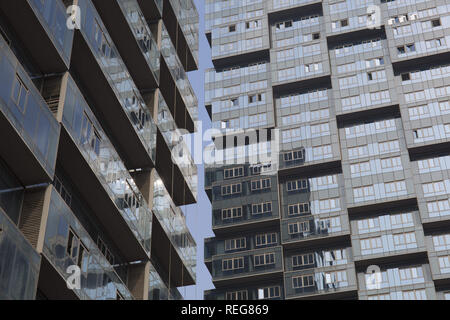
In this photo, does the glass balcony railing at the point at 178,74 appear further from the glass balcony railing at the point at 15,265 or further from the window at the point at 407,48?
the window at the point at 407,48

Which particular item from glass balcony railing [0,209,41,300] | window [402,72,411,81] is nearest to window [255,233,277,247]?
window [402,72,411,81]

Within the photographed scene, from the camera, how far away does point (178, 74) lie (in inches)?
1810

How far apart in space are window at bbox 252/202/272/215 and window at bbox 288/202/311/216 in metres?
2.41

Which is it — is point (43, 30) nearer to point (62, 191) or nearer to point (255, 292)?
point (62, 191)

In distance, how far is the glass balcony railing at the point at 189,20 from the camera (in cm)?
4834

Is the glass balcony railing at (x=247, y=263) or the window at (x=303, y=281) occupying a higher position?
the glass balcony railing at (x=247, y=263)

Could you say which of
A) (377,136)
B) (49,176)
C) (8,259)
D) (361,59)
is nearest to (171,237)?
(49,176)

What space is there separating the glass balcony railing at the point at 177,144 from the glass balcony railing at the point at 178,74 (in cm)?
313

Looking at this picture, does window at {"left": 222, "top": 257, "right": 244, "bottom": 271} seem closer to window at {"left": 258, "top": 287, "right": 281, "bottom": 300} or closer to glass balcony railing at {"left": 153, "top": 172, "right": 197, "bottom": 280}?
window at {"left": 258, "top": 287, "right": 281, "bottom": 300}

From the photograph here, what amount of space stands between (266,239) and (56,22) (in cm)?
6021

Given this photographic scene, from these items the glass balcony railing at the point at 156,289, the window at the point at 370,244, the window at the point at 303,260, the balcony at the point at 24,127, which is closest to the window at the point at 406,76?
the window at the point at 370,244

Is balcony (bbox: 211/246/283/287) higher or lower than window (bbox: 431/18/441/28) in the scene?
lower

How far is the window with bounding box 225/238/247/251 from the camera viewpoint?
85875mm
